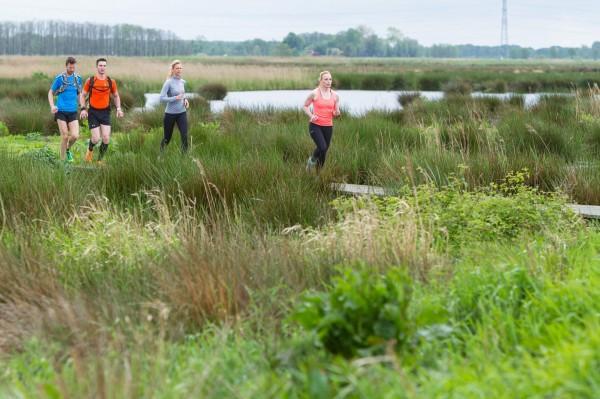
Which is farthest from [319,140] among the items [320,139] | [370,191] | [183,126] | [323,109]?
[183,126]

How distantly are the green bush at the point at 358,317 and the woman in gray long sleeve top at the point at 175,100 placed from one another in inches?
324

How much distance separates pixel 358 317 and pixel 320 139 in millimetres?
7214

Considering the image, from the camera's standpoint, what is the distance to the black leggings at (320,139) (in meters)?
11.3

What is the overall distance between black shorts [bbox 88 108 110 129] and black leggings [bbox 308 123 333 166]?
341 cm

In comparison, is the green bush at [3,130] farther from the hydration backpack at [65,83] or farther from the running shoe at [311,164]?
the running shoe at [311,164]

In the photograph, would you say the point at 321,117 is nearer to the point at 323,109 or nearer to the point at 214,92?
the point at 323,109

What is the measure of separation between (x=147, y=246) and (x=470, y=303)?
267cm

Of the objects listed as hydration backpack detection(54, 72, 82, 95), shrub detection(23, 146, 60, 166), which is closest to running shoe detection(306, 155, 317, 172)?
shrub detection(23, 146, 60, 166)

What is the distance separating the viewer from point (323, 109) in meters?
11.4

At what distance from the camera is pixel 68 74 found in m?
12.9

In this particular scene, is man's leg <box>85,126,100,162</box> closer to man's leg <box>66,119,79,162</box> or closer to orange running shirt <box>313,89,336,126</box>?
man's leg <box>66,119,79,162</box>

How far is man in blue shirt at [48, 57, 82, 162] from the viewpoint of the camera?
42.0ft

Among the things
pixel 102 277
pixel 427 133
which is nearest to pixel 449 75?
pixel 427 133

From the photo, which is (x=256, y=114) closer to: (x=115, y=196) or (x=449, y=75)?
(x=115, y=196)
